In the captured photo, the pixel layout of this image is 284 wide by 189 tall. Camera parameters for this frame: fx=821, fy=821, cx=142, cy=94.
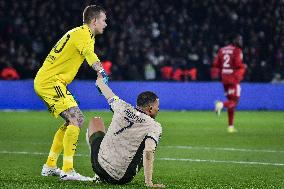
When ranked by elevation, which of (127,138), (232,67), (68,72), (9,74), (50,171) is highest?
(68,72)

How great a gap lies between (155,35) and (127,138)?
24.8 metres

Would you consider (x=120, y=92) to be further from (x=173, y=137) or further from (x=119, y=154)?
(x=119, y=154)

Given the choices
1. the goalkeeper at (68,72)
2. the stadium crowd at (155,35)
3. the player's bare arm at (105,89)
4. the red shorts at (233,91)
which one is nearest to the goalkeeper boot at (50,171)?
the goalkeeper at (68,72)

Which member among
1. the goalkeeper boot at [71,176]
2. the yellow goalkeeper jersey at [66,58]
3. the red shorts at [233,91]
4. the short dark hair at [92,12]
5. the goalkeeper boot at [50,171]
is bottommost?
the red shorts at [233,91]

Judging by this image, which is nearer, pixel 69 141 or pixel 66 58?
pixel 69 141

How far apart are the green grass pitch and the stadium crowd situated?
6.98 metres

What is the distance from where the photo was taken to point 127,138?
9.23 metres

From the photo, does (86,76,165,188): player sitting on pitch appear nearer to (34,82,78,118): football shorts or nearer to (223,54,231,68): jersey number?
(34,82,78,118): football shorts

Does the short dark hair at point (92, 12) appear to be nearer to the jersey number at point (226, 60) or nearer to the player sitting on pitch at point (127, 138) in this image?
the player sitting on pitch at point (127, 138)

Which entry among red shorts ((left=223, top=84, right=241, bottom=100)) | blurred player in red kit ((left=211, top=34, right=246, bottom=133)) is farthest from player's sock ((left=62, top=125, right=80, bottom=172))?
red shorts ((left=223, top=84, right=241, bottom=100))

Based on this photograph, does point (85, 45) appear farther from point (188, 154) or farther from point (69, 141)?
point (188, 154)

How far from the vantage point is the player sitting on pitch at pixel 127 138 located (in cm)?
914

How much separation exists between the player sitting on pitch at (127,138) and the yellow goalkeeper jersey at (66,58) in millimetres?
1130

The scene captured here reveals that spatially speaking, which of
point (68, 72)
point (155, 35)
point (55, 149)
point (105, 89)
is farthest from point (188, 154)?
point (155, 35)
